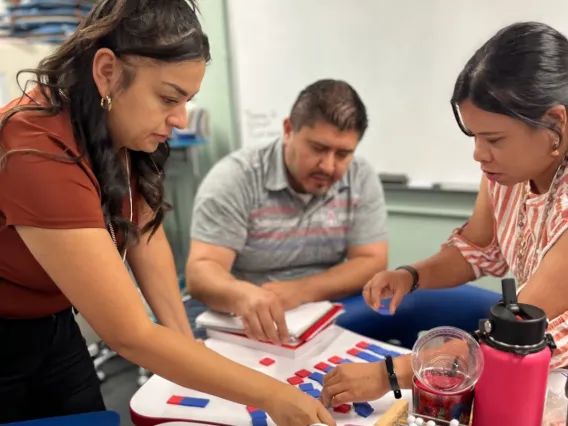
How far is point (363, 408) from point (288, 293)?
573mm

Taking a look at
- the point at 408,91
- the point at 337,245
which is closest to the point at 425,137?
the point at 408,91

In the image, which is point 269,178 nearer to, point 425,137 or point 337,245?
point 337,245

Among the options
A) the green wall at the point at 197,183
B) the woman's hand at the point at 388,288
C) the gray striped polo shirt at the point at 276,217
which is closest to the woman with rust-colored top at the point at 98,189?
the woman's hand at the point at 388,288

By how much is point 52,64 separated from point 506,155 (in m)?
0.82

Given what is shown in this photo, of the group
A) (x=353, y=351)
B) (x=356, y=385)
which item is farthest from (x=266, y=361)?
(x=356, y=385)

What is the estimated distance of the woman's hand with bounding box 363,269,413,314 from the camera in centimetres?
127

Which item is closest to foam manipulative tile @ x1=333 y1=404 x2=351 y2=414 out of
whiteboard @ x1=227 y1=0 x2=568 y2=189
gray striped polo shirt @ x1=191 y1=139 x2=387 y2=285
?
gray striped polo shirt @ x1=191 y1=139 x2=387 y2=285

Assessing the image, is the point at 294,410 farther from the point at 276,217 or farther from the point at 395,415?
the point at 276,217

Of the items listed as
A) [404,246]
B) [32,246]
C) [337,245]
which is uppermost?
[32,246]

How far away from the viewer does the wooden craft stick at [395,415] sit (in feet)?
2.59

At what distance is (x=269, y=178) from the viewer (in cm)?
179

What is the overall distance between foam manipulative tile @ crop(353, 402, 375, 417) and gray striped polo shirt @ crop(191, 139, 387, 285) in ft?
2.77

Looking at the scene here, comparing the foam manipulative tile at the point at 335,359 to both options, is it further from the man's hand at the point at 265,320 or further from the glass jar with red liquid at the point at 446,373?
the glass jar with red liquid at the point at 446,373

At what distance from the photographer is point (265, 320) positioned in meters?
1.24
